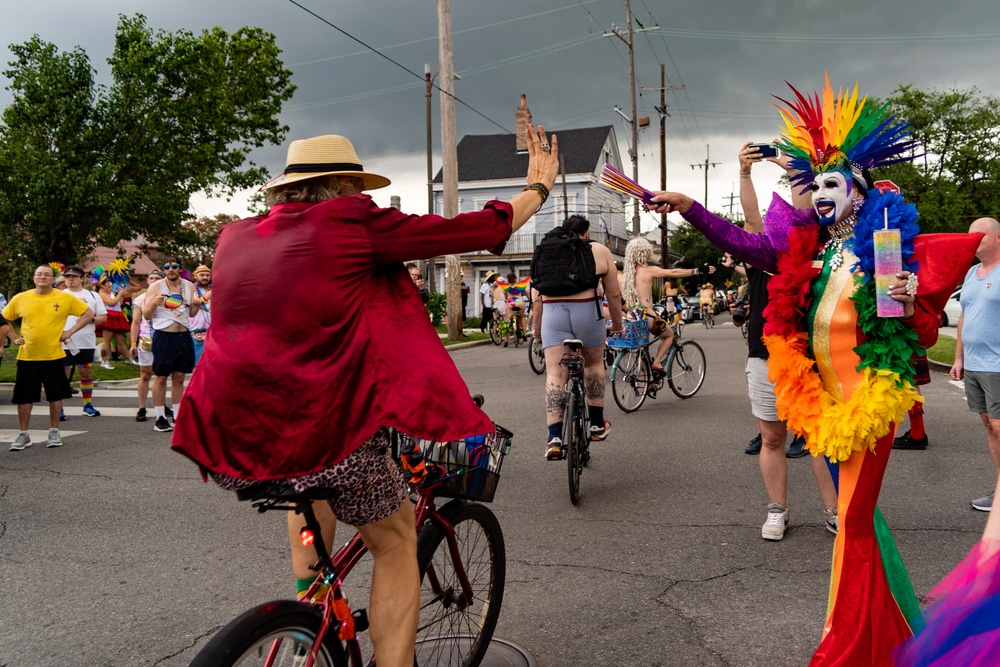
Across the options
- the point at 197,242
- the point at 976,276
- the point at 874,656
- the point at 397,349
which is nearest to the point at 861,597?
the point at 874,656

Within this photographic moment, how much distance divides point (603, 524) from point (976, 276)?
9.88 ft

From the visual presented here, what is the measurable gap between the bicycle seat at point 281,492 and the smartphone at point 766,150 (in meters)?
2.76

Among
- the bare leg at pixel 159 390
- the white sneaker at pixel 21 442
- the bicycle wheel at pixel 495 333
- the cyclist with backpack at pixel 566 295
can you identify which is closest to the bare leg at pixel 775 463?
the cyclist with backpack at pixel 566 295

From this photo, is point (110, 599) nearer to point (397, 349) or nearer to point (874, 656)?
point (397, 349)

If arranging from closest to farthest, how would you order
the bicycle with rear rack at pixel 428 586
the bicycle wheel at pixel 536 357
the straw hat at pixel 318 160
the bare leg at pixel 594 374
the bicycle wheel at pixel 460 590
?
the bicycle with rear rack at pixel 428 586 < the straw hat at pixel 318 160 < the bicycle wheel at pixel 460 590 < the bare leg at pixel 594 374 < the bicycle wheel at pixel 536 357

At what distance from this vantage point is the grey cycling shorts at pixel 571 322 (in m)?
6.29

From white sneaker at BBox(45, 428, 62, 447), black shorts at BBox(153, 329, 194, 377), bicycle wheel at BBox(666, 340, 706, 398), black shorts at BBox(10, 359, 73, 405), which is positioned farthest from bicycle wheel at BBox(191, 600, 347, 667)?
bicycle wheel at BBox(666, 340, 706, 398)

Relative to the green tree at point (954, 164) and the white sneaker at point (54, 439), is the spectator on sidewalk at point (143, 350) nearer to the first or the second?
the white sneaker at point (54, 439)

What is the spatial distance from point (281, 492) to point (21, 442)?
7414mm

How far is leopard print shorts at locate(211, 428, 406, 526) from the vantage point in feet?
7.23

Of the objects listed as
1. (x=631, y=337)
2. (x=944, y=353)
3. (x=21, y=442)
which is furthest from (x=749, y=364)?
(x=944, y=353)

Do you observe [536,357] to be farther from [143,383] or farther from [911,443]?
[911,443]

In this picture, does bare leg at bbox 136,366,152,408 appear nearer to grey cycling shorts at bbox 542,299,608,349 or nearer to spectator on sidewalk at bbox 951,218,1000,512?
grey cycling shorts at bbox 542,299,608,349

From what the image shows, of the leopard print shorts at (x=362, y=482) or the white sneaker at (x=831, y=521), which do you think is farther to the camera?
the white sneaker at (x=831, y=521)
